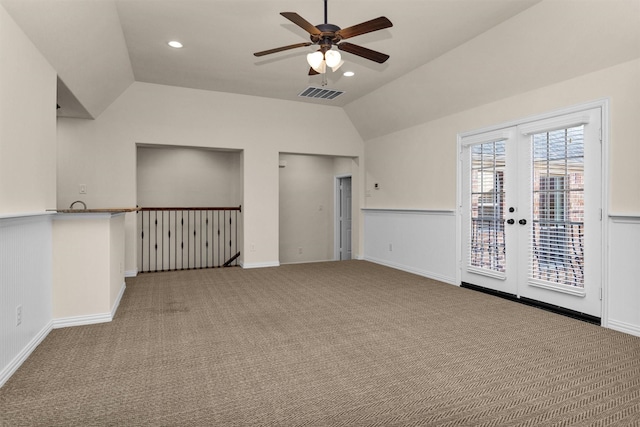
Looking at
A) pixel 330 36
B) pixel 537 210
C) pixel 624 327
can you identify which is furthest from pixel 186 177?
pixel 624 327

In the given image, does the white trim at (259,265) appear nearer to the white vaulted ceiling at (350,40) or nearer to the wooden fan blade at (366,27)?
the white vaulted ceiling at (350,40)

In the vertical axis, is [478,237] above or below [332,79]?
below

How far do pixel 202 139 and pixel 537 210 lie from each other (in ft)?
16.1

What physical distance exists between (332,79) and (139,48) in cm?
258

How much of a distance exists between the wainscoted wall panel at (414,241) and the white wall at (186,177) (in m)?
2.94

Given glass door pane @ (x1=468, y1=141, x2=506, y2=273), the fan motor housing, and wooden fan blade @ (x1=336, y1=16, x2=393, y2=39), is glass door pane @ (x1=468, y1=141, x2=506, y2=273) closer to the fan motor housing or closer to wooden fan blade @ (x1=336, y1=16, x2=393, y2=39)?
wooden fan blade @ (x1=336, y1=16, x2=393, y2=39)

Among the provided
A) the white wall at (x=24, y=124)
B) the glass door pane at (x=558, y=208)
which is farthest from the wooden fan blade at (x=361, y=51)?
the white wall at (x=24, y=124)

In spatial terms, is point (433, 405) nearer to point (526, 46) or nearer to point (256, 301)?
point (256, 301)

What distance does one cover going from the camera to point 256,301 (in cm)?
420

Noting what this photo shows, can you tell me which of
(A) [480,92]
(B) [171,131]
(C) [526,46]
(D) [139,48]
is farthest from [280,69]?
(C) [526,46]

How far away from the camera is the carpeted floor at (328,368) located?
6.36 feet

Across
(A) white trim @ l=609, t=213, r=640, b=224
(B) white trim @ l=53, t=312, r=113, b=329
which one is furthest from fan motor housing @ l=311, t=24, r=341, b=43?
(B) white trim @ l=53, t=312, r=113, b=329

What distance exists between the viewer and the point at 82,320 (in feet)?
10.9

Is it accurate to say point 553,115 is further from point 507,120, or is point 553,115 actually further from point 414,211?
point 414,211
